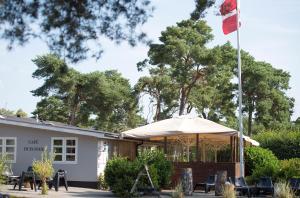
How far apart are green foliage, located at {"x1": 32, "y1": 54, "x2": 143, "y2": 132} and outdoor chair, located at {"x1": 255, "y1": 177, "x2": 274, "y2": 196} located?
24587 millimetres

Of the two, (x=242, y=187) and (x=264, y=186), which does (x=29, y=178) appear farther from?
(x=264, y=186)

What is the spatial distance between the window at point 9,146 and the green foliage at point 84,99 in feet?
54.9

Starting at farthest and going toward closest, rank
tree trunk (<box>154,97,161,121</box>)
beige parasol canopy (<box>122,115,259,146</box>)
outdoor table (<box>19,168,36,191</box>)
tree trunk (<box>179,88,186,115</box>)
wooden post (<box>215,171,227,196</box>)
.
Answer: tree trunk (<box>154,97,161,121</box>), tree trunk (<box>179,88,186,115</box>), beige parasol canopy (<box>122,115,259,146</box>), outdoor table (<box>19,168,36,191</box>), wooden post (<box>215,171,227,196</box>)

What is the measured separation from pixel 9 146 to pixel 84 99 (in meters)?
19.8

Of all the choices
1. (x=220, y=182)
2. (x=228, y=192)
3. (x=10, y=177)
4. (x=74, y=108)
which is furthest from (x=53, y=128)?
(x=74, y=108)

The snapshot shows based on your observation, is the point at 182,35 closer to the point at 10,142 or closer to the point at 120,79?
the point at 120,79

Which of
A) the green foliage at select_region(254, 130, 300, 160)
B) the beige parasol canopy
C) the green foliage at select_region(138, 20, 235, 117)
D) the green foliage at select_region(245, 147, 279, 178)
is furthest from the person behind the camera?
the green foliage at select_region(138, 20, 235, 117)

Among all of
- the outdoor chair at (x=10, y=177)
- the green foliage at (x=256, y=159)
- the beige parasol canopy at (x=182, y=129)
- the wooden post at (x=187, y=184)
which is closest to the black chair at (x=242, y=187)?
the wooden post at (x=187, y=184)

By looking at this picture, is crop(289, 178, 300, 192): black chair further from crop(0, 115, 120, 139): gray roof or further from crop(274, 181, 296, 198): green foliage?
crop(0, 115, 120, 139): gray roof

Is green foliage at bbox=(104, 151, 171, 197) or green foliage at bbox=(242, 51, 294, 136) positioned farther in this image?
green foliage at bbox=(242, 51, 294, 136)

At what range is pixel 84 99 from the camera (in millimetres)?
44562

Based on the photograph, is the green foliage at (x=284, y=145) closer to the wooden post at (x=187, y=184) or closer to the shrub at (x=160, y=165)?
the shrub at (x=160, y=165)

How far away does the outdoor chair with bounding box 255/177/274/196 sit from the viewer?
1906cm

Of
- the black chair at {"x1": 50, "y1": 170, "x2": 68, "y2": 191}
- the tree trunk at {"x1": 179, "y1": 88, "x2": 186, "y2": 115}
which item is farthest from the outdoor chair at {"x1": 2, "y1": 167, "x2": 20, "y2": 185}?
the tree trunk at {"x1": 179, "y1": 88, "x2": 186, "y2": 115}
